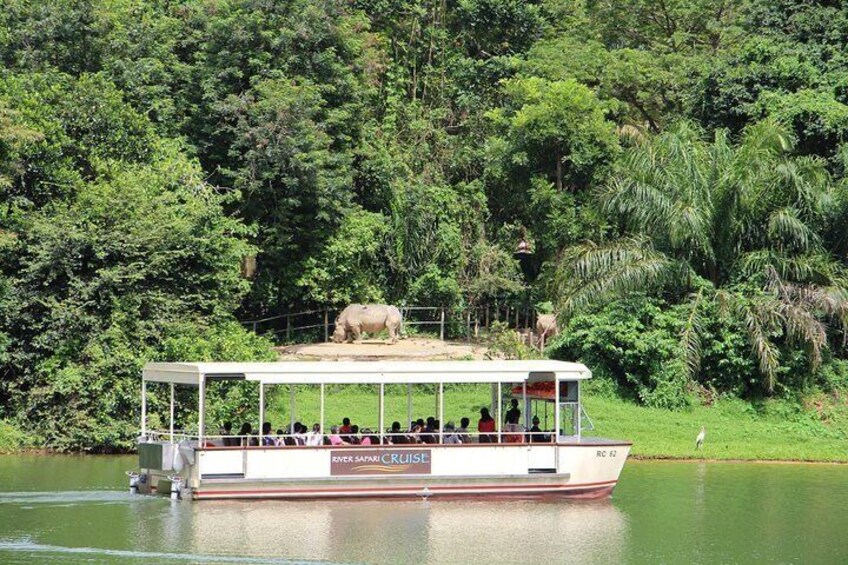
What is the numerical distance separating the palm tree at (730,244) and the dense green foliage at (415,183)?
0.24 feet

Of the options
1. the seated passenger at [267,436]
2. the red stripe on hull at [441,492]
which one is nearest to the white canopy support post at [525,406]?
the red stripe on hull at [441,492]

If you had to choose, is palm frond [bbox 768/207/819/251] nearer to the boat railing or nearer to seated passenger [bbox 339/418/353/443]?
the boat railing

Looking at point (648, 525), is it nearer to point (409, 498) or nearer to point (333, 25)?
point (409, 498)

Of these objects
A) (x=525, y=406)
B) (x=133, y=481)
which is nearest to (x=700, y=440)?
(x=525, y=406)

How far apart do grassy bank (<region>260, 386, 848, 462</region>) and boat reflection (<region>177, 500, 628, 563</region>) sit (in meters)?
7.12

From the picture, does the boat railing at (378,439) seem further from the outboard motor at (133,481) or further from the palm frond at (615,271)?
the palm frond at (615,271)

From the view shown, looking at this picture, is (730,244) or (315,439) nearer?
(315,439)

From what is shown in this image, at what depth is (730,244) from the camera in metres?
34.3

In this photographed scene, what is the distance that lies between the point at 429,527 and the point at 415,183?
2241 cm

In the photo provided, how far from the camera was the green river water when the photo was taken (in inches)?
708

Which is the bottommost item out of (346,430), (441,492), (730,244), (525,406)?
(441,492)

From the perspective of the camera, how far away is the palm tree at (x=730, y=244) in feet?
108

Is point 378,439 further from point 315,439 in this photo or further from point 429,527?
point 429,527

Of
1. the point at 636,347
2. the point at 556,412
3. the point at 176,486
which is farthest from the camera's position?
the point at 636,347
